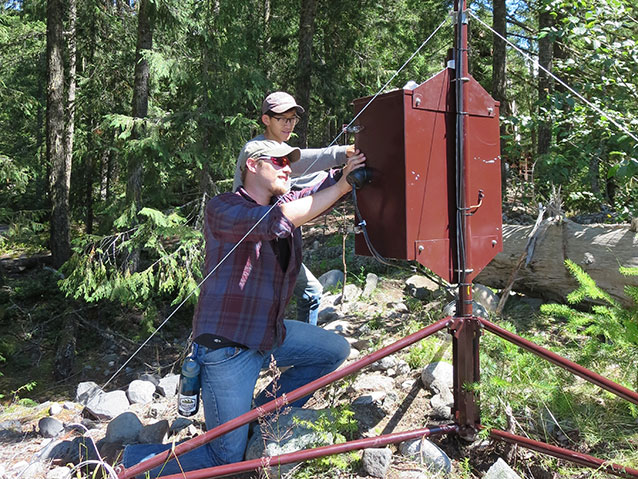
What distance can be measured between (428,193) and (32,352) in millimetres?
9613

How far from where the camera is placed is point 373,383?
396cm

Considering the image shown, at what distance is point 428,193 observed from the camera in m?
2.71

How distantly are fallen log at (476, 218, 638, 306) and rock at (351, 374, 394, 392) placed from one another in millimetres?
2224

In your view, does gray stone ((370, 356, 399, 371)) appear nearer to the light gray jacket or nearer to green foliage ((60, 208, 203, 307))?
the light gray jacket

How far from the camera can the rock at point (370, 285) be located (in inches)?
262

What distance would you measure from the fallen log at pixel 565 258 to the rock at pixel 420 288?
0.67 m

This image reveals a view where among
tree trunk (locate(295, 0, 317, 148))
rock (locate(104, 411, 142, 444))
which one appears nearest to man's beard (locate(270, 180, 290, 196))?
rock (locate(104, 411, 142, 444))

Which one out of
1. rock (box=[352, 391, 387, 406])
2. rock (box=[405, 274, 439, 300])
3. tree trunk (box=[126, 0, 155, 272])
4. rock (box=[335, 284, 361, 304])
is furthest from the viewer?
tree trunk (box=[126, 0, 155, 272])

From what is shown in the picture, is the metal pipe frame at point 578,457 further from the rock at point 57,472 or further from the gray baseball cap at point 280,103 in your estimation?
the rock at point 57,472

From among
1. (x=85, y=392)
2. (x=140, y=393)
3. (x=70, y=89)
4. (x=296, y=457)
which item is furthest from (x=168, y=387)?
(x=70, y=89)

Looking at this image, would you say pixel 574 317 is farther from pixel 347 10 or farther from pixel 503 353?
pixel 347 10

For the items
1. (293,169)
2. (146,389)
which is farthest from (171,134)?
(293,169)

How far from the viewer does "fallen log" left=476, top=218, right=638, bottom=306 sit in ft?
15.8

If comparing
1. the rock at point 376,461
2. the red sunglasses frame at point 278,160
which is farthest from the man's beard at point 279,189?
the rock at point 376,461
